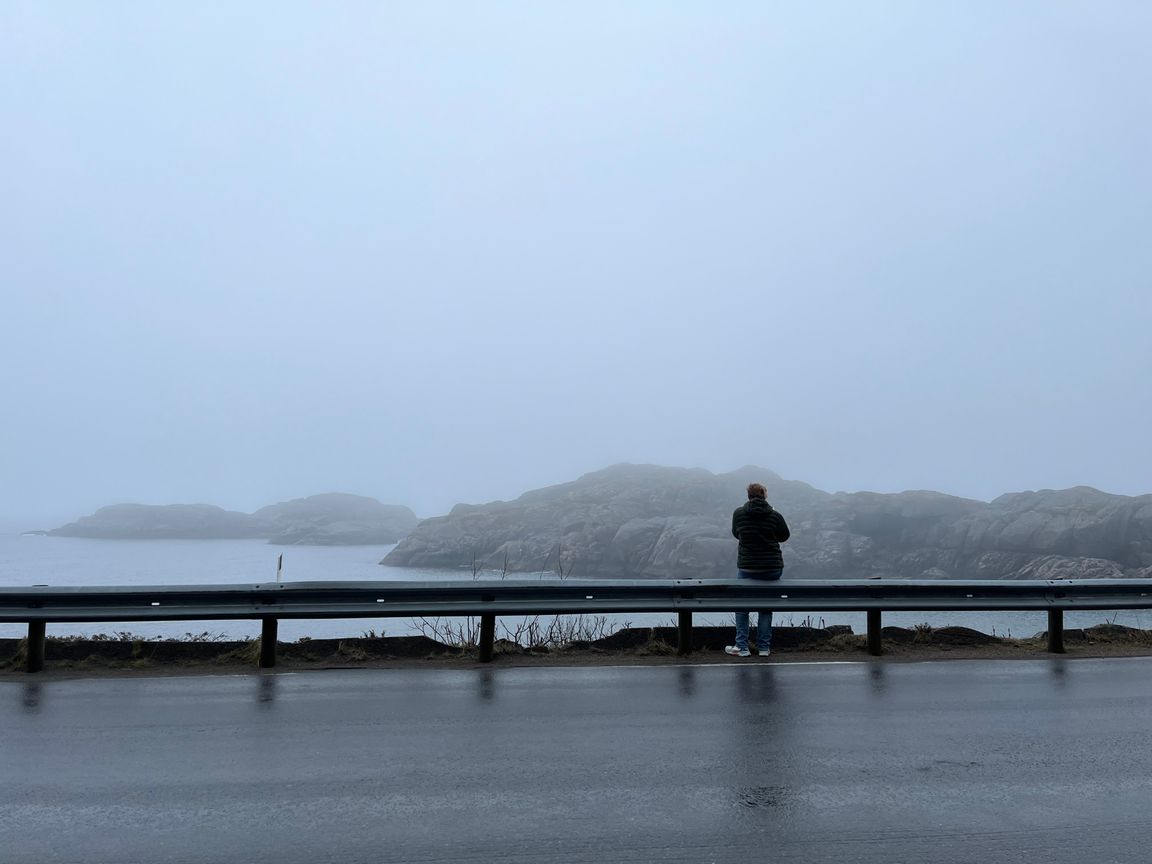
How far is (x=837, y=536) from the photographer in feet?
245

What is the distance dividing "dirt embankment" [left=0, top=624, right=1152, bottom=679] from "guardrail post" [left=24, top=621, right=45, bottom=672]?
0.12m

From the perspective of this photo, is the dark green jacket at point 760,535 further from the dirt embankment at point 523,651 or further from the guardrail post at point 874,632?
the guardrail post at point 874,632

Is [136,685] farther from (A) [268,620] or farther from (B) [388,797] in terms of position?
(B) [388,797]

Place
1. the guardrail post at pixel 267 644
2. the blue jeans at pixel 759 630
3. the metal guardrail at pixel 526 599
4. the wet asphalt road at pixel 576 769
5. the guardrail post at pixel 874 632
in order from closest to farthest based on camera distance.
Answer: the wet asphalt road at pixel 576 769 → the metal guardrail at pixel 526 599 → the guardrail post at pixel 267 644 → the blue jeans at pixel 759 630 → the guardrail post at pixel 874 632

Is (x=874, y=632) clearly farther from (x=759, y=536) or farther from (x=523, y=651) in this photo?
(x=523, y=651)

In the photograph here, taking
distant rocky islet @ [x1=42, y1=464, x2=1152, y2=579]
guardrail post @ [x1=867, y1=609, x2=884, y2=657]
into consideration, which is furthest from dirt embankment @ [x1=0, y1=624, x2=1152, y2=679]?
distant rocky islet @ [x1=42, y1=464, x2=1152, y2=579]

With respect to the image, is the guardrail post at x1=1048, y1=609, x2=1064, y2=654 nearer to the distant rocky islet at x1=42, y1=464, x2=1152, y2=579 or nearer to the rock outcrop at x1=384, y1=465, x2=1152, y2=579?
the distant rocky islet at x1=42, y1=464, x2=1152, y2=579

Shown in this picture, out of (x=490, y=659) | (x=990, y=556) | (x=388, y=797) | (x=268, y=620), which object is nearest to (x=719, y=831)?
(x=388, y=797)

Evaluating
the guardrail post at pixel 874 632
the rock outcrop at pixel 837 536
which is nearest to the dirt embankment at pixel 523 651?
the guardrail post at pixel 874 632

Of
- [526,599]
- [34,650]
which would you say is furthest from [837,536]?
[34,650]

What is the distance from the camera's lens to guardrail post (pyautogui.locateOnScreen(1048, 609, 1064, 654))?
10.6 metres

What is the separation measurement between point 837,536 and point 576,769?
72583mm

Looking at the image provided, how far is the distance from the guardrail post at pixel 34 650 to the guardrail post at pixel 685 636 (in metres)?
6.60

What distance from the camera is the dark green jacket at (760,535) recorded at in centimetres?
1097
